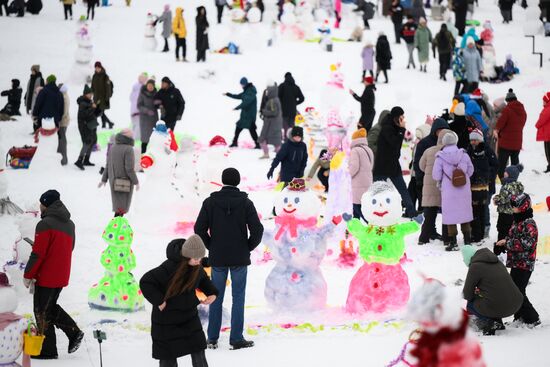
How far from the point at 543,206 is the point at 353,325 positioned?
4.70 meters

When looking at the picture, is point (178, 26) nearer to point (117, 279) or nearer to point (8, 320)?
point (117, 279)

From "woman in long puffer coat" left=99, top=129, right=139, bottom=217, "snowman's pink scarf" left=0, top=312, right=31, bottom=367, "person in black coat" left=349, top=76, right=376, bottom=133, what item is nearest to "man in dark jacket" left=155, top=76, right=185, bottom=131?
"person in black coat" left=349, top=76, right=376, bottom=133

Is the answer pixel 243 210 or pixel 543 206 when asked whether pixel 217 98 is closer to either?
pixel 543 206

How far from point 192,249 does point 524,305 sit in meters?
3.51

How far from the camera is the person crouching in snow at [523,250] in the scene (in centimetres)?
848

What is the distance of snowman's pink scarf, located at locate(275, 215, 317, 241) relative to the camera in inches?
350

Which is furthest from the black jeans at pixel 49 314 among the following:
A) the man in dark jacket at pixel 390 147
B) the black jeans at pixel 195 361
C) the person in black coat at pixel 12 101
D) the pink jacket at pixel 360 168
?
the person in black coat at pixel 12 101

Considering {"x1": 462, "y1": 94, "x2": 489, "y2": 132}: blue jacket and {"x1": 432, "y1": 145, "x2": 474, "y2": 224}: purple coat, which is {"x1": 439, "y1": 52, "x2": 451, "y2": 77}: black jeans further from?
{"x1": 432, "y1": 145, "x2": 474, "y2": 224}: purple coat

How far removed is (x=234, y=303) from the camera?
26.1 ft

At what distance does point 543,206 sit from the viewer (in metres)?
12.2

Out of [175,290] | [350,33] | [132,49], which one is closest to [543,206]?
[175,290]

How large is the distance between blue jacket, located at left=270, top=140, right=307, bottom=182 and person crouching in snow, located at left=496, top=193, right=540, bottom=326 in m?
4.07

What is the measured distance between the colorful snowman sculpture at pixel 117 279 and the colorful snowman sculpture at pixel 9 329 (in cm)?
221

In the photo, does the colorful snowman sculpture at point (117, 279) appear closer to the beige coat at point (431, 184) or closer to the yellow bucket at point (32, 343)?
the yellow bucket at point (32, 343)
